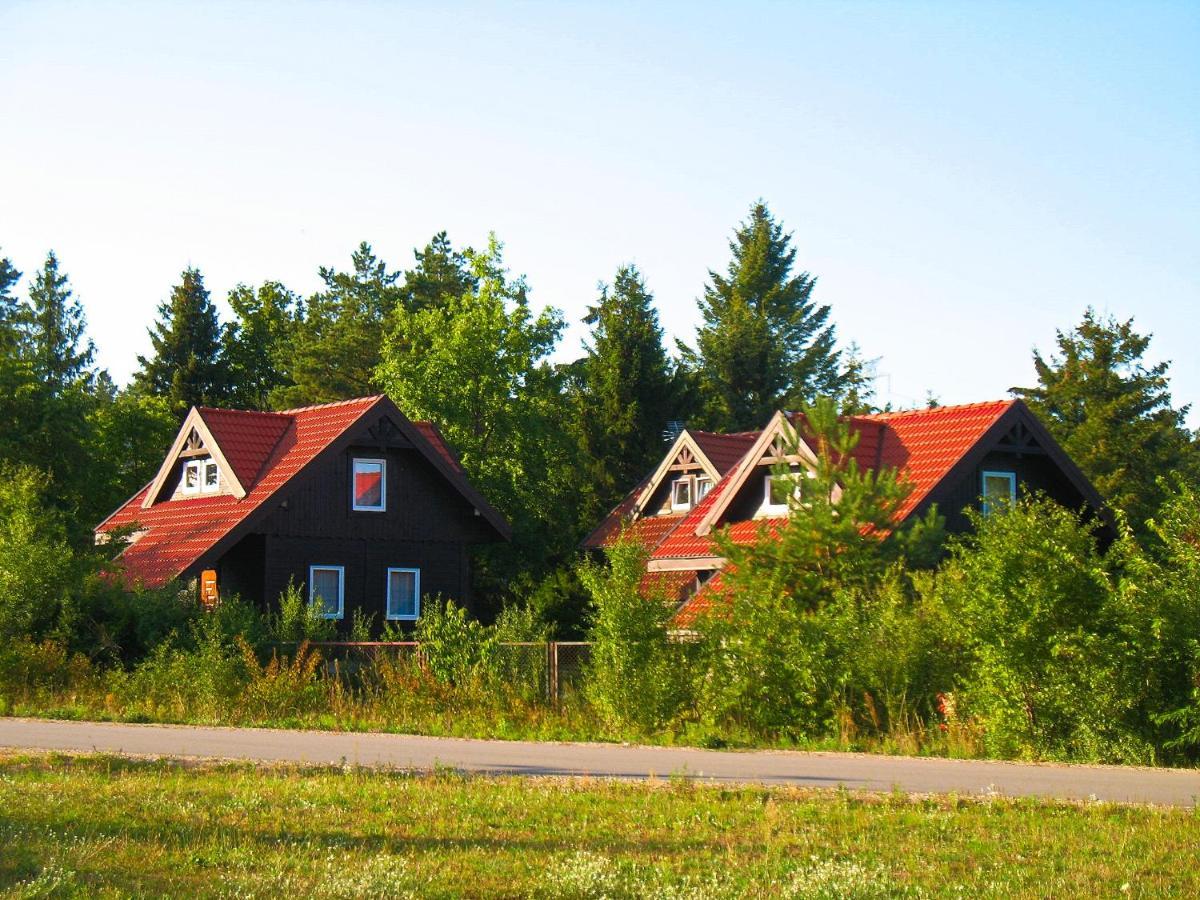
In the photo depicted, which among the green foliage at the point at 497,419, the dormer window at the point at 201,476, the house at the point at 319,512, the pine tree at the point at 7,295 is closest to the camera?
the house at the point at 319,512

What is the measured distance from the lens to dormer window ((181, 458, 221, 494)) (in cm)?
4338

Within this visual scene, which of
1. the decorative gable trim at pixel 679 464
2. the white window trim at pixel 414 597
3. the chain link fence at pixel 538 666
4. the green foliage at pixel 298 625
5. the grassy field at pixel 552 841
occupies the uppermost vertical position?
the decorative gable trim at pixel 679 464

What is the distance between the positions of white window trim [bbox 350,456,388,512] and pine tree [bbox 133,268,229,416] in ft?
102

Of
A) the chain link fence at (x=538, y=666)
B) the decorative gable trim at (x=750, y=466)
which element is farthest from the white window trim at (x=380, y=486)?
the chain link fence at (x=538, y=666)

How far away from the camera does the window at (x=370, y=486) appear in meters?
42.8

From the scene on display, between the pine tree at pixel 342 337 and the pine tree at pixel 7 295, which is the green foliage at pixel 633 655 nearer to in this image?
the pine tree at pixel 342 337

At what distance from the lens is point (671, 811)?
1332 centimetres

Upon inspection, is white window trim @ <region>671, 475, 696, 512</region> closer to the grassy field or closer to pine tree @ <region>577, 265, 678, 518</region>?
pine tree @ <region>577, 265, 678, 518</region>

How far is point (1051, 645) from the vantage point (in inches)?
758

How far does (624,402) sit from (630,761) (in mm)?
37304

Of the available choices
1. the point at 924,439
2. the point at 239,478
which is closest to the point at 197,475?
the point at 239,478

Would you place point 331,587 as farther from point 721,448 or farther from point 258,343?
Result: point 258,343

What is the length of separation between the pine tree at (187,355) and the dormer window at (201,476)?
92.0 ft

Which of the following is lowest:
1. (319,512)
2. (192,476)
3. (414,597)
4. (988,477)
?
(414,597)
